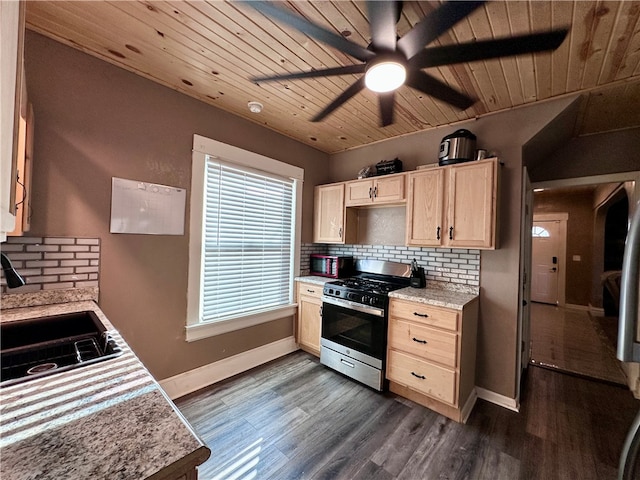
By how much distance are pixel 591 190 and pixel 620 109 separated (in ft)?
15.1

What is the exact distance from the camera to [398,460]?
171 cm

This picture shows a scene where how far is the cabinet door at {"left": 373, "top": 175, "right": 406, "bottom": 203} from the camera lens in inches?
107

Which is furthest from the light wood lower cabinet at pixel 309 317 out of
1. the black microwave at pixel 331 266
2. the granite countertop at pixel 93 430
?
the granite countertop at pixel 93 430

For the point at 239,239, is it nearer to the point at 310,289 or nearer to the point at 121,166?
the point at 310,289

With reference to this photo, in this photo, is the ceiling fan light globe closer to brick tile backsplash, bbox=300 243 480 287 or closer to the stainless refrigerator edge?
the stainless refrigerator edge

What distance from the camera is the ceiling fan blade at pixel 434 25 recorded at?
1027mm

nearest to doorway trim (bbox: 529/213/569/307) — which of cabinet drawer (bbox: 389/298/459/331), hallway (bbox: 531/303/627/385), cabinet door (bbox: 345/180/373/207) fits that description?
hallway (bbox: 531/303/627/385)

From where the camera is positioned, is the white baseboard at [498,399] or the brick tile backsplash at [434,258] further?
the brick tile backsplash at [434,258]

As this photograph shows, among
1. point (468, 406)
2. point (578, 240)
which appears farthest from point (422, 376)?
point (578, 240)

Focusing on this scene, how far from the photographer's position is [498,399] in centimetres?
234

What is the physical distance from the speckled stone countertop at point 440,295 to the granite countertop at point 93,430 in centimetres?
198

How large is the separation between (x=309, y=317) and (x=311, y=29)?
108 inches

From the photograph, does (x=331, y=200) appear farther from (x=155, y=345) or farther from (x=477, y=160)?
(x=155, y=345)

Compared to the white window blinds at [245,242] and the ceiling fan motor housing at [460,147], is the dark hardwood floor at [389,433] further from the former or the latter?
the ceiling fan motor housing at [460,147]
